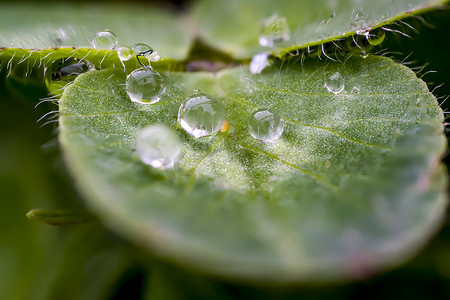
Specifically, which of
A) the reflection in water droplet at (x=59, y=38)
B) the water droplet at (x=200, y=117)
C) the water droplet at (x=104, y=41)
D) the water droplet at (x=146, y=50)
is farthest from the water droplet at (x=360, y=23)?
the reflection in water droplet at (x=59, y=38)

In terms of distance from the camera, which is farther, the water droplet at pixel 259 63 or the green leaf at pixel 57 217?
the water droplet at pixel 259 63

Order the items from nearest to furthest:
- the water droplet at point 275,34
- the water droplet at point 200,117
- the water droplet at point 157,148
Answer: the water droplet at point 157,148 → the water droplet at point 200,117 → the water droplet at point 275,34

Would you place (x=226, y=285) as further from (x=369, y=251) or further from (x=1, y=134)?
(x=1, y=134)

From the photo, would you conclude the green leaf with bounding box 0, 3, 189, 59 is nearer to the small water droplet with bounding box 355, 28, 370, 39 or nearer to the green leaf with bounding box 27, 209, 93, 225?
the green leaf with bounding box 27, 209, 93, 225

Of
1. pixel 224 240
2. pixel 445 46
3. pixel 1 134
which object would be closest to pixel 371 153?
pixel 224 240

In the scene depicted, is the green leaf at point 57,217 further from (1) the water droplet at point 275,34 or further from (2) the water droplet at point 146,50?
(1) the water droplet at point 275,34

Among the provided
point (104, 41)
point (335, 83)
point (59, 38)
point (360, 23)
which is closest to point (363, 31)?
point (360, 23)
